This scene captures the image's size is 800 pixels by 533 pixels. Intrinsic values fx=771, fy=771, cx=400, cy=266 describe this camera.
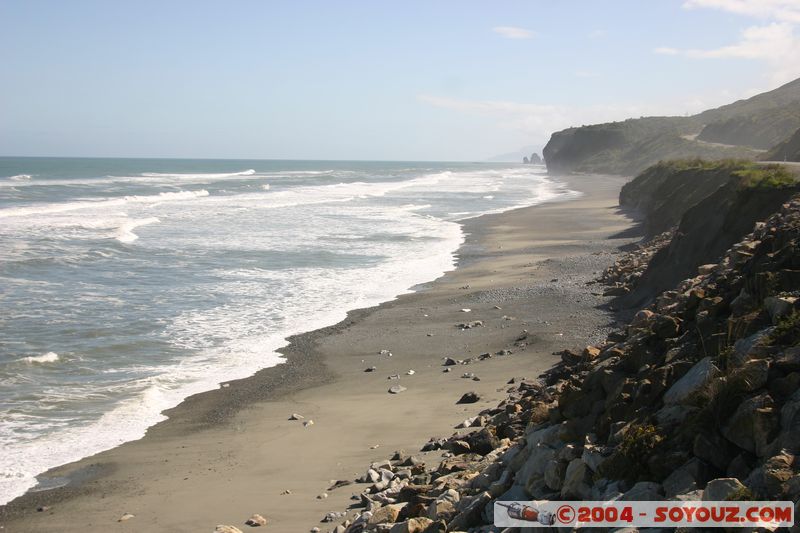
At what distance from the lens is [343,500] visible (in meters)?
7.83

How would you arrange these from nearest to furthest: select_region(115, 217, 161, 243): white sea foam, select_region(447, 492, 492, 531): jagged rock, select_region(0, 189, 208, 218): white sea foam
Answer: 1. select_region(447, 492, 492, 531): jagged rock
2. select_region(115, 217, 161, 243): white sea foam
3. select_region(0, 189, 208, 218): white sea foam

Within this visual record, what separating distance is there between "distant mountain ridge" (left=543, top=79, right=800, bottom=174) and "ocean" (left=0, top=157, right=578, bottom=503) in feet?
145

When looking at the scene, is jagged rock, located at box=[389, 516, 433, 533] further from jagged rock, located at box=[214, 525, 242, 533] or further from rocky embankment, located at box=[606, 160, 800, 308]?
rocky embankment, located at box=[606, 160, 800, 308]

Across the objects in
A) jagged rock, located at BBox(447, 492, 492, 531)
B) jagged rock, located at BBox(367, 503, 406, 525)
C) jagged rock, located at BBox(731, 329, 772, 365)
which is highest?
jagged rock, located at BBox(731, 329, 772, 365)

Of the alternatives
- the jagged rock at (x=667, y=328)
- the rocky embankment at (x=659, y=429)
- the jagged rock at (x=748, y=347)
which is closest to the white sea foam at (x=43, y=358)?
the rocky embankment at (x=659, y=429)

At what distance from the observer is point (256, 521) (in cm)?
761

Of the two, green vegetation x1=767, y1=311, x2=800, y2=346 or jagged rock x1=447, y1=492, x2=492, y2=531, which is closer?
green vegetation x1=767, y1=311, x2=800, y2=346

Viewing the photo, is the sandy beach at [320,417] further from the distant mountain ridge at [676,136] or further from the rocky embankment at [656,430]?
the distant mountain ridge at [676,136]

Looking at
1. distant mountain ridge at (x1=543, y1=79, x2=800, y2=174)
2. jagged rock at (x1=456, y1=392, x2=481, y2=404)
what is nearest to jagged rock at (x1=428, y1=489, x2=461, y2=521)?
jagged rock at (x1=456, y1=392, x2=481, y2=404)

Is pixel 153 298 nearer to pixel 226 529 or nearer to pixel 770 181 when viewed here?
pixel 226 529

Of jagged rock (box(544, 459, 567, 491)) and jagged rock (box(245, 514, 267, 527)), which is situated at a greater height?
jagged rock (box(544, 459, 567, 491))

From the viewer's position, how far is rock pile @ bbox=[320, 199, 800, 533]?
498 centimetres

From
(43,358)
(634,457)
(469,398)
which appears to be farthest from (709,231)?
(43,358)

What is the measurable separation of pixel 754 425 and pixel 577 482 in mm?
1300
